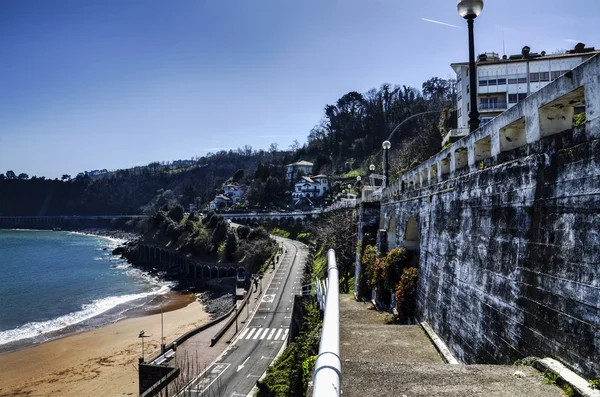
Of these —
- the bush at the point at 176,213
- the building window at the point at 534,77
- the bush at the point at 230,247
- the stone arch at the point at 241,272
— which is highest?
the building window at the point at 534,77

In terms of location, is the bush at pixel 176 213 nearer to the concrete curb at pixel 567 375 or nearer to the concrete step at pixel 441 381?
the concrete step at pixel 441 381

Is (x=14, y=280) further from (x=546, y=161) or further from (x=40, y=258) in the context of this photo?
(x=546, y=161)

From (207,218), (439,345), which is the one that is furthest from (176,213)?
(439,345)

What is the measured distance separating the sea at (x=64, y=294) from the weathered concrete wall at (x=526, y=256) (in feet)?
116

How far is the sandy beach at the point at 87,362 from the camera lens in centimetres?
2302

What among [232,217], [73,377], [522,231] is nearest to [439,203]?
[522,231]

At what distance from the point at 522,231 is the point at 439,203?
391cm

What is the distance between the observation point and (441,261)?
8.55 metres

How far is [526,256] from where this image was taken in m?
4.99

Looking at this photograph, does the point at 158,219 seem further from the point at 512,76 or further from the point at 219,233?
the point at 512,76

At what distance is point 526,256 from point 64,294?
52122mm

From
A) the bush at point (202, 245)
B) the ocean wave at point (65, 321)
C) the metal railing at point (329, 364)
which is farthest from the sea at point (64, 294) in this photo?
the metal railing at point (329, 364)

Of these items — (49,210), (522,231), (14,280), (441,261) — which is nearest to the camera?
(522,231)

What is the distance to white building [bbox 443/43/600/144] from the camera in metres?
32.7
